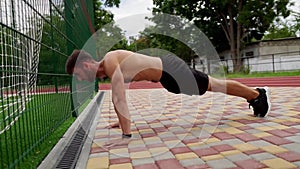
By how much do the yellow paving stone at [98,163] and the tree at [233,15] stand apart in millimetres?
16927

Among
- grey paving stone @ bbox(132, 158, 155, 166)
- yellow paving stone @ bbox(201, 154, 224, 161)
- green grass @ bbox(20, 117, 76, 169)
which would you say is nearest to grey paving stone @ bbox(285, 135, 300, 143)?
yellow paving stone @ bbox(201, 154, 224, 161)

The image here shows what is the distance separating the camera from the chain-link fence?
168 centimetres

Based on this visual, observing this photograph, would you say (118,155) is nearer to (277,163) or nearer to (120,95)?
(120,95)

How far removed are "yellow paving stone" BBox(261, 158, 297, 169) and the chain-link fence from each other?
1331 millimetres

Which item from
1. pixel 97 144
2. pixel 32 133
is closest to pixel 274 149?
pixel 97 144

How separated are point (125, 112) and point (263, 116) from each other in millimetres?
1434

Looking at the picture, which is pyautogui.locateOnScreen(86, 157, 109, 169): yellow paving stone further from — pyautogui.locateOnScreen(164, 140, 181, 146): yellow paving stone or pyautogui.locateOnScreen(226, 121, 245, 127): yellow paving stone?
pyautogui.locateOnScreen(226, 121, 245, 127): yellow paving stone

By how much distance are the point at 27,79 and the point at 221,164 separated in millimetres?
1509

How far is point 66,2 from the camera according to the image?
13.2 ft

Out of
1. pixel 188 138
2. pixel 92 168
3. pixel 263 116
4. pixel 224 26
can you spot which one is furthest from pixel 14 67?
pixel 224 26

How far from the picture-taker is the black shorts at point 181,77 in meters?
2.63

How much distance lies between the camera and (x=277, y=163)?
156 cm

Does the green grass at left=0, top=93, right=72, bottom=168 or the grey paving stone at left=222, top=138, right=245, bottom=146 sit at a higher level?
the green grass at left=0, top=93, right=72, bottom=168

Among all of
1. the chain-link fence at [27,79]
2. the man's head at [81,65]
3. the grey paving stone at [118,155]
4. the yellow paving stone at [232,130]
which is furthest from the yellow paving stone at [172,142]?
the chain-link fence at [27,79]
